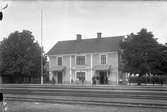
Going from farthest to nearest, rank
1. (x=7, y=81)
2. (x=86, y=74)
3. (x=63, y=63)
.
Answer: (x=7, y=81), (x=63, y=63), (x=86, y=74)

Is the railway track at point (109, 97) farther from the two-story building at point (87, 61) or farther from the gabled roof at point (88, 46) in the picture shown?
the gabled roof at point (88, 46)

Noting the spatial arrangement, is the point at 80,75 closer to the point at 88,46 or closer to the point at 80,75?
the point at 80,75

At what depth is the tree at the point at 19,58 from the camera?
157 ft

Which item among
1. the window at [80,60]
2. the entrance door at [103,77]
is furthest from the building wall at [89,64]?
the entrance door at [103,77]

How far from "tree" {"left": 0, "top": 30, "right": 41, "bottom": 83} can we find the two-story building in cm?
431

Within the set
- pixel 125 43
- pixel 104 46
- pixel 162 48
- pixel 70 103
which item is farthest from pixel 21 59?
pixel 70 103

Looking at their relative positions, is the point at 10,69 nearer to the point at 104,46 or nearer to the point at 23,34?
the point at 23,34

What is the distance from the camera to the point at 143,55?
117 feet

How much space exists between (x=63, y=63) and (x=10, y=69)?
10705 mm

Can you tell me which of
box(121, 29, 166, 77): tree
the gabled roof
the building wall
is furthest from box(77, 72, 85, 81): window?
box(121, 29, 166, 77): tree

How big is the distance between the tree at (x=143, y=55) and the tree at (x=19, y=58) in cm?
2098

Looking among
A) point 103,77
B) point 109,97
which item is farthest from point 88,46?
point 109,97

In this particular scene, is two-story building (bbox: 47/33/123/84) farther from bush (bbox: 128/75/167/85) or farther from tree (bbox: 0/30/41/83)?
bush (bbox: 128/75/167/85)

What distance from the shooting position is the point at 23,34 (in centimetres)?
5084
